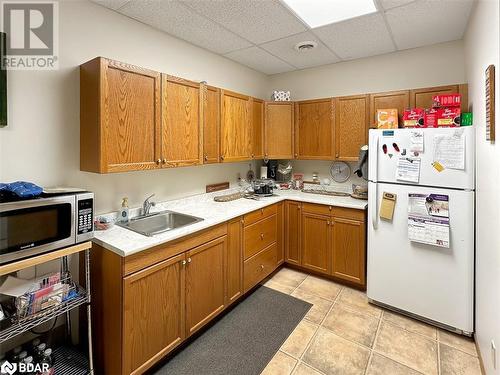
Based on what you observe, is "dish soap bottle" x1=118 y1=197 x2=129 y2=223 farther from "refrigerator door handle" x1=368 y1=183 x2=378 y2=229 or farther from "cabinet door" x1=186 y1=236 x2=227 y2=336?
"refrigerator door handle" x1=368 y1=183 x2=378 y2=229

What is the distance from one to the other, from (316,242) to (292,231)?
310mm

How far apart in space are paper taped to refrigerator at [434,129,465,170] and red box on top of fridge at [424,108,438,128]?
245mm

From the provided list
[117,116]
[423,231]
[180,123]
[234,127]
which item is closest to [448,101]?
[423,231]

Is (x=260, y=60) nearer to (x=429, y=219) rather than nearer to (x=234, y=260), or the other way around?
(x=234, y=260)

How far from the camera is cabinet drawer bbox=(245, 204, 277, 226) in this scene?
2.59 meters

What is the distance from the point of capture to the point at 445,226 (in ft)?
6.88

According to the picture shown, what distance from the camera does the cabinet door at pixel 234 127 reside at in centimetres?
277

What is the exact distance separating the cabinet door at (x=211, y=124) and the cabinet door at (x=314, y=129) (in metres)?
1.17

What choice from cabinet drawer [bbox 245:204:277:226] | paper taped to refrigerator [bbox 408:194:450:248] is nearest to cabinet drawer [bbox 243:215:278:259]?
cabinet drawer [bbox 245:204:277:226]

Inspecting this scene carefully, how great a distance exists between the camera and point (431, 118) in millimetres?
2301

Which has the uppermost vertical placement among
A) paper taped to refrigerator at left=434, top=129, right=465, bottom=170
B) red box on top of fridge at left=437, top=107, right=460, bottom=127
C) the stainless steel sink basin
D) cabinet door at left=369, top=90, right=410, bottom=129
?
cabinet door at left=369, top=90, right=410, bottom=129

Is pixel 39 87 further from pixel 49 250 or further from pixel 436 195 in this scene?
pixel 436 195

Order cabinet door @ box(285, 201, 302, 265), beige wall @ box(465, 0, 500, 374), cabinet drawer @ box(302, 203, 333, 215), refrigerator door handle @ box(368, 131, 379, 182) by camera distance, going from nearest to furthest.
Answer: beige wall @ box(465, 0, 500, 374) < refrigerator door handle @ box(368, 131, 379, 182) < cabinet drawer @ box(302, 203, 333, 215) < cabinet door @ box(285, 201, 302, 265)

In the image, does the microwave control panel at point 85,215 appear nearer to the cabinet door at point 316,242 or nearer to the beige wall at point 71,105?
the beige wall at point 71,105
